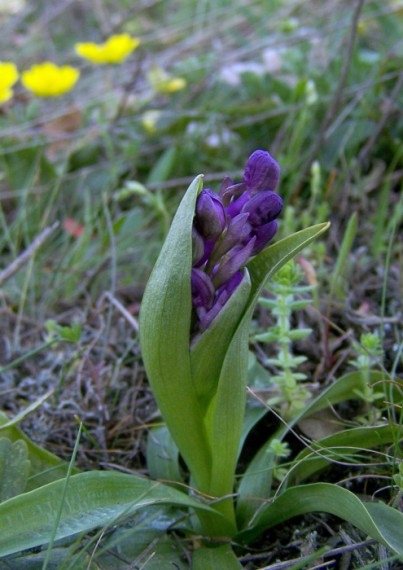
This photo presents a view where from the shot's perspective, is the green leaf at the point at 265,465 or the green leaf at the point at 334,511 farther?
the green leaf at the point at 265,465

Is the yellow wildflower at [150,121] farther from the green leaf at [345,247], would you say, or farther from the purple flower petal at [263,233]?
the purple flower petal at [263,233]

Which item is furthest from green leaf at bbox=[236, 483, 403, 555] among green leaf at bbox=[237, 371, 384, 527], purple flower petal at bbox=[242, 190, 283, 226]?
purple flower petal at bbox=[242, 190, 283, 226]

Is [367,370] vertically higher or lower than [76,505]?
lower

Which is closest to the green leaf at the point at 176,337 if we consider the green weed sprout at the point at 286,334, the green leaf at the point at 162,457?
the green leaf at the point at 162,457

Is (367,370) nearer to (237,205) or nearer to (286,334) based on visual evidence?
(286,334)

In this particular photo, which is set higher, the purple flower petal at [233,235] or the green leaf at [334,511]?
the purple flower petal at [233,235]

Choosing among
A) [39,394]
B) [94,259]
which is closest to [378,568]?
[39,394]

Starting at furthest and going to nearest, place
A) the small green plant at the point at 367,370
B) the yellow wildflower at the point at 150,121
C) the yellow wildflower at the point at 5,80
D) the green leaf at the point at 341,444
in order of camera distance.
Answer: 1. the yellow wildflower at the point at 150,121
2. the yellow wildflower at the point at 5,80
3. the small green plant at the point at 367,370
4. the green leaf at the point at 341,444

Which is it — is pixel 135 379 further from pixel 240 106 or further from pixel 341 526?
pixel 240 106

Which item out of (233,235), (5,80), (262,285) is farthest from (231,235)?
(5,80)
